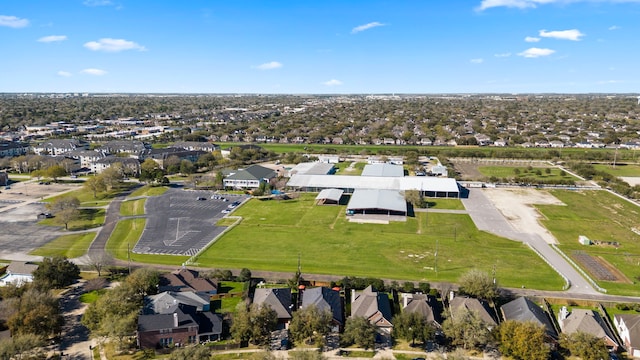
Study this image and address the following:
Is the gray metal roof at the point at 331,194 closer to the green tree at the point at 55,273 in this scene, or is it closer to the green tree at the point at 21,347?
the green tree at the point at 55,273

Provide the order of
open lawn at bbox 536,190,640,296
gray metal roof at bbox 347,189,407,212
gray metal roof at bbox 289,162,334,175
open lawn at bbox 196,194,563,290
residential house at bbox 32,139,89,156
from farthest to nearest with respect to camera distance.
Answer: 1. residential house at bbox 32,139,89,156
2. gray metal roof at bbox 289,162,334,175
3. gray metal roof at bbox 347,189,407,212
4. open lawn at bbox 536,190,640,296
5. open lawn at bbox 196,194,563,290

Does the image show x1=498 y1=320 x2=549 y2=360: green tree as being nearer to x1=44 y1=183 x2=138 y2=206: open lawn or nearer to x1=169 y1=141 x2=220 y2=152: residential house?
x1=44 y1=183 x2=138 y2=206: open lawn

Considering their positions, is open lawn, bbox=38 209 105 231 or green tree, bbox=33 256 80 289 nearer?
green tree, bbox=33 256 80 289

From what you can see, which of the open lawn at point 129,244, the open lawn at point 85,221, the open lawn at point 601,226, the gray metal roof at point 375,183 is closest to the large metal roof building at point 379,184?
the gray metal roof at point 375,183

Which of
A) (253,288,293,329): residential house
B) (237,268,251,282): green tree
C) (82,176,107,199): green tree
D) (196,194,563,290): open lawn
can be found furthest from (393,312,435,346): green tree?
(82,176,107,199): green tree

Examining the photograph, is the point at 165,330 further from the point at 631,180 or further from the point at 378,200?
the point at 631,180

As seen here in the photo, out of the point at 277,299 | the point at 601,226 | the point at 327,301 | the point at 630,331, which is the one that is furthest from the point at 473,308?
the point at 601,226
